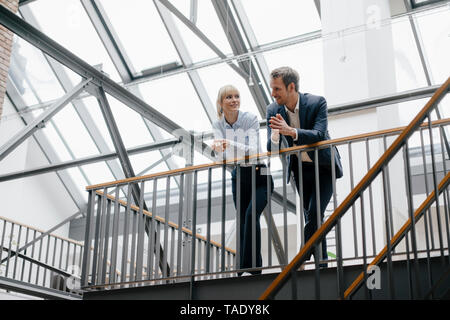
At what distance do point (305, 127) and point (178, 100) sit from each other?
606cm

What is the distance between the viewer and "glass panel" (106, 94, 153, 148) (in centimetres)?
1073

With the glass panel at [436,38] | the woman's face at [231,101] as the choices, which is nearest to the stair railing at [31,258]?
the woman's face at [231,101]

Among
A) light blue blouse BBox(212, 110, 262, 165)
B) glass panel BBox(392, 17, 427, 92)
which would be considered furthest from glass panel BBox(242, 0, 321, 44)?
light blue blouse BBox(212, 110, 262, 165)

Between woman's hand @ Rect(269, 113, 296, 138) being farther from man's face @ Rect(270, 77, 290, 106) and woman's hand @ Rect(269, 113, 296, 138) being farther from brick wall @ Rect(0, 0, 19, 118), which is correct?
brick wall @ Rect(0, 0, 19, 118)

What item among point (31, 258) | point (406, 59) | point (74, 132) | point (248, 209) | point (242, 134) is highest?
point (74, 132)

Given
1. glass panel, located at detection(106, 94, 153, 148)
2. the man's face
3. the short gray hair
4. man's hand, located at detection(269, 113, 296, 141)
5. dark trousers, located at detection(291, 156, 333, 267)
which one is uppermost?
glass panel, located at detection(106, 94, 153, 148)

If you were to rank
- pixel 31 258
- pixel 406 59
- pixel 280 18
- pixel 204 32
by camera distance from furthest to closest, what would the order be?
pixel 204 32 < pixel 280 18 < pixel 406 59 < pixel 31 258

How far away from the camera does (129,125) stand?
10.9 meters

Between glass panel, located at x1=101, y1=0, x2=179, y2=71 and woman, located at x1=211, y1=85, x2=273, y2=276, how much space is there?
17.8ft

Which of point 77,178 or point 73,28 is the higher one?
point 73,28

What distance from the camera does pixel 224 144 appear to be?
445 cm

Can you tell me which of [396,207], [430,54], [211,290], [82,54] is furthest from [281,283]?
[82,54]

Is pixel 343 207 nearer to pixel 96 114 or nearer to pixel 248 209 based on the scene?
pixel 248 209

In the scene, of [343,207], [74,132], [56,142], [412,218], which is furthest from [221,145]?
[56,142]
